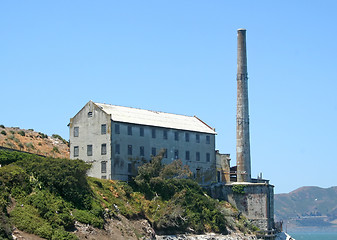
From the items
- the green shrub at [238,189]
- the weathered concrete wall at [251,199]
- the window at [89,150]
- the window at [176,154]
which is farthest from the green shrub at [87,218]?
the green shrub at [238,189]

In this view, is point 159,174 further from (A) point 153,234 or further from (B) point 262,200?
(B) point 262,200

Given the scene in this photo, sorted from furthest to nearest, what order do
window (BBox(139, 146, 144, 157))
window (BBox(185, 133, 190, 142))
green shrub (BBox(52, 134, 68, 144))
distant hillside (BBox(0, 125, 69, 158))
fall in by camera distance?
green shrub (BBox(52, 134, 68, 144)) < distant hillside (BBox(0, 125, 69, 158)) < window (BBox(185, 133, 190, 142)) < window (BBox(139, 146, 144, 157))

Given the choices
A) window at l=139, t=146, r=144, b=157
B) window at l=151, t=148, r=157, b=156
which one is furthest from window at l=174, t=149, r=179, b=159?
window at l=139, t=146, r=144, b=157

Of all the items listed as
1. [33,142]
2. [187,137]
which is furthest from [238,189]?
[33,142]

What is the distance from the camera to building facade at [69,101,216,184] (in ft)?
243

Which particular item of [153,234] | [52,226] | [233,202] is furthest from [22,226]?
[233,202]

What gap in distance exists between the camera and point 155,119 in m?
80.9

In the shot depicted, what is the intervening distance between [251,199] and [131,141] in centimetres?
1805

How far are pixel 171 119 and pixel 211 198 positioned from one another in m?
11.2

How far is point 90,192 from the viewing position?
209 feet

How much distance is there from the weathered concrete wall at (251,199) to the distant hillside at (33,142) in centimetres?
2309

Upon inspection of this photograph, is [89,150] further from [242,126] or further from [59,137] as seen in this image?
[59,137]

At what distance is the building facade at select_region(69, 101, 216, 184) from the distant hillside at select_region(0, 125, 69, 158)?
42.5 feet

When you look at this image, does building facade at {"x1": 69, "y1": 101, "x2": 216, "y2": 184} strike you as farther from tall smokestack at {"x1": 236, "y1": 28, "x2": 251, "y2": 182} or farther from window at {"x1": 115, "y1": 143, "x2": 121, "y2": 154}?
tall smokestack at {"x1": 236, "y1": 28, "x2": 251, "y2": 182}
